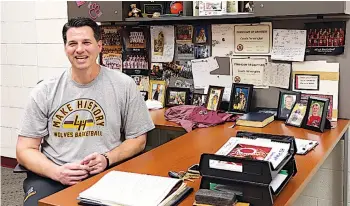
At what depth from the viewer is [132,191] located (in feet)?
4.83

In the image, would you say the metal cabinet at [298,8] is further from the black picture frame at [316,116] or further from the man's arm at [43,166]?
the man's arm at [43,166]

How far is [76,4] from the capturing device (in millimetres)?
3154

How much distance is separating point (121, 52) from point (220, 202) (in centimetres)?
213

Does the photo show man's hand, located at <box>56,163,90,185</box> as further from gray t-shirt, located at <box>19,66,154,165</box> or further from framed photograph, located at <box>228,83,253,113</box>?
framed photograph, located at <box>228,83,253,113</box>

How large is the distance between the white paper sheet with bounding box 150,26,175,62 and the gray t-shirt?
866 mm

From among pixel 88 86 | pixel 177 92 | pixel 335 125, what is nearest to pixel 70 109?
pixel 88 86

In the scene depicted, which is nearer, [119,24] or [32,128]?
[32,128]

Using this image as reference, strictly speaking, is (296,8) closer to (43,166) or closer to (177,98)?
(177,98)

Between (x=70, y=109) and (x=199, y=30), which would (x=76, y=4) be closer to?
(x=199, y=30)

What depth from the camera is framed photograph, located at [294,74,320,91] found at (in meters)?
2.70

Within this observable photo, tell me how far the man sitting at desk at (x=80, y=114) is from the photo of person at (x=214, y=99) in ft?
2.27

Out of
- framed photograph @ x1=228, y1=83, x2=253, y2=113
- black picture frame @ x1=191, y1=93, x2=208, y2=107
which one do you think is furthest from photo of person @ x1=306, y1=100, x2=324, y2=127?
black picture frame @ x1=191, y1=93, x2=208, y2=107

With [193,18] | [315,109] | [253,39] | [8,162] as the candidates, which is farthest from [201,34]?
[8,162]

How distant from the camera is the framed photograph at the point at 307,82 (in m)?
2.70
